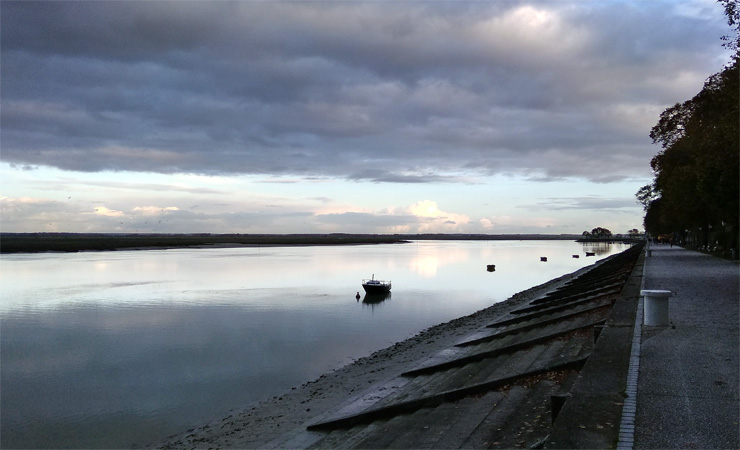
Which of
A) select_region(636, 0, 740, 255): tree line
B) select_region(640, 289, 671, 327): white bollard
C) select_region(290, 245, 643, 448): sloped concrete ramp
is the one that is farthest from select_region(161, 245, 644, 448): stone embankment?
select_region(636, 0, 740, 255): tree line

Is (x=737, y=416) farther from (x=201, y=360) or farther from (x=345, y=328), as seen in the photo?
(x=345, y=328)

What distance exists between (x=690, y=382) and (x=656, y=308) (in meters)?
4.85

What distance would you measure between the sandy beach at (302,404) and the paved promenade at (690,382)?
7.35 metres

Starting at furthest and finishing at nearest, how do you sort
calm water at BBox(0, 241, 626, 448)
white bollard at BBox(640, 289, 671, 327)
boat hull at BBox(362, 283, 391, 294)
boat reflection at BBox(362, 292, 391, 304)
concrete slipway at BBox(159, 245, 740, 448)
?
boat hull at BBox(362, 283, 391, 294), boat reflection at BBox(362, 292, 391, 304), calm water at BBox(0, 241, 626, 448), white bollard at BBox(640, 289, 671, 327), concrete slipway at BBox(159, 245, 740, 448)

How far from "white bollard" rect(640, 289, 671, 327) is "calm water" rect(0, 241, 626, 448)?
10.4 m

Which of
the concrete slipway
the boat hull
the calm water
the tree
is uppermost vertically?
the tree

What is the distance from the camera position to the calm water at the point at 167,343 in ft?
47.7

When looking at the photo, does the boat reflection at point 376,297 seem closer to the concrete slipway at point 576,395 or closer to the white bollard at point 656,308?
the concrete slipway at point 576,395

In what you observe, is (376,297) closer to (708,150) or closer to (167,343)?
(167,343)

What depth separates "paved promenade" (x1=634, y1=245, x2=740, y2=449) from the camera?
5.88m

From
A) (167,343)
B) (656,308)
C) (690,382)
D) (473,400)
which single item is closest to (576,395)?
(690,382)

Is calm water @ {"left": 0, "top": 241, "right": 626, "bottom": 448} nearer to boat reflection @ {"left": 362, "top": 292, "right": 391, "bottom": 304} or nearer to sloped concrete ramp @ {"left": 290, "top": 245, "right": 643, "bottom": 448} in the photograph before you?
boat reflection @ {"left": 362, "top": 292, "right": 391, "bottom": 304}

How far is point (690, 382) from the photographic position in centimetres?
786

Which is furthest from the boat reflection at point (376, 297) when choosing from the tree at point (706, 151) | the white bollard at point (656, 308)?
the white bollard at point (656, 308)
